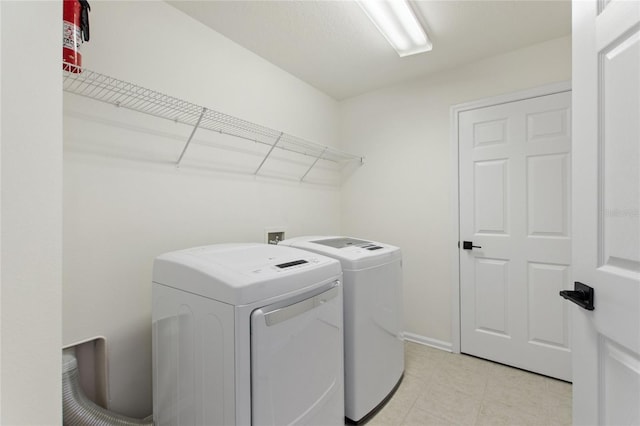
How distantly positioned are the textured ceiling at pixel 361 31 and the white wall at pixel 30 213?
A: 1.36 meters

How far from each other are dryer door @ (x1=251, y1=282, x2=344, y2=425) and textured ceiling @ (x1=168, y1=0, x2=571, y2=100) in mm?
1683

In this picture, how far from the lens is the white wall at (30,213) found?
0.60 meters

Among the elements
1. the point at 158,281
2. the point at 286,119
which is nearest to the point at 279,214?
the point at 286,119

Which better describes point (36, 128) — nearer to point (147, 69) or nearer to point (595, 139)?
point (147, 69)

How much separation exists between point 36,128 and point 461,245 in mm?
2654

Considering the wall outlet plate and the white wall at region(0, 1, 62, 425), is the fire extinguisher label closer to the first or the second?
the white wall at region(0, 1, 62, 425)

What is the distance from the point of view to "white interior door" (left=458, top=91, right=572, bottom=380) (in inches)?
81.9

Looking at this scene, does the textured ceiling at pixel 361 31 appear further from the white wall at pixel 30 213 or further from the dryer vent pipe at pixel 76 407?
the dryer vent pipe at pixel 76 407

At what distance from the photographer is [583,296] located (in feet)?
2.98

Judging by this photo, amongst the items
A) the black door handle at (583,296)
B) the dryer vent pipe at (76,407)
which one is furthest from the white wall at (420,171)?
the dryer vent pipe at (76,407)

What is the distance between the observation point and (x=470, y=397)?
190 cm

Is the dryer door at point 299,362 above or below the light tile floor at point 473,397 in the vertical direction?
above

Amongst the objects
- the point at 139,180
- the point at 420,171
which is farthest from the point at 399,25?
the point at 139,180

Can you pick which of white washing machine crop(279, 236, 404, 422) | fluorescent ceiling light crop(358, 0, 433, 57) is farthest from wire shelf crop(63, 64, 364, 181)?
fluorescent ceiling light crop(358, 0, 433, 57)
